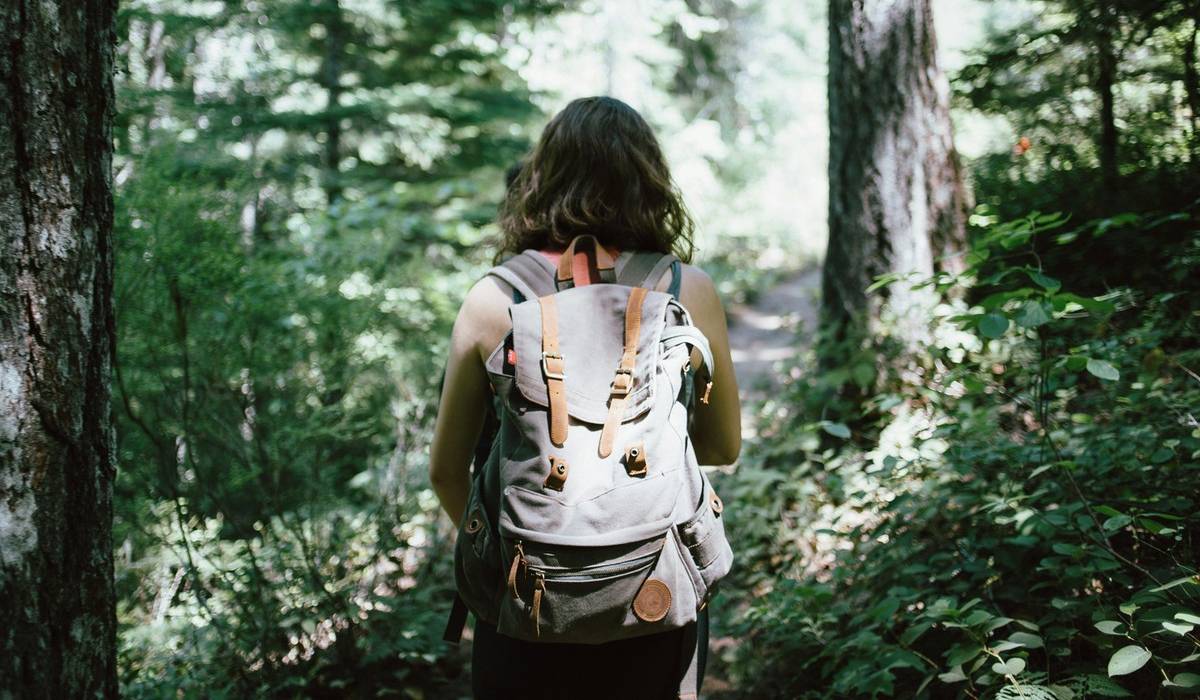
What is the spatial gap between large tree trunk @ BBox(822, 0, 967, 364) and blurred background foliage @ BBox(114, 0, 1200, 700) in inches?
11.3

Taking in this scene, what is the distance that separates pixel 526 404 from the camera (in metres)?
1.57

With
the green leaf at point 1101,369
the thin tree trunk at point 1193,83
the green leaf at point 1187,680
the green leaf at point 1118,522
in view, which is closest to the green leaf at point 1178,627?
the green leaf at point 1187,680

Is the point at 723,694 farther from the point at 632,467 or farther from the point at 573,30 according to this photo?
the point at 573,30

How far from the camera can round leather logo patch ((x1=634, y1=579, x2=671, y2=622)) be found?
1498 millimetres

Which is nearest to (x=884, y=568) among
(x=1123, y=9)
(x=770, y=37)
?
(x=1123, y=9)

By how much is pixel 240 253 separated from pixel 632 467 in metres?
3.27

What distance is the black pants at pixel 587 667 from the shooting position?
1.70 meters

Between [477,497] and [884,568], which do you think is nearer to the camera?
[477,497]

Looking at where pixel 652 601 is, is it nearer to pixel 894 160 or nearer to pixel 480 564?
pixel 480 564

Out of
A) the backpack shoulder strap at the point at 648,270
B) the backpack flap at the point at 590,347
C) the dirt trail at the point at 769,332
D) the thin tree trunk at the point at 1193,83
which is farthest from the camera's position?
the dirt trail at the point at 769,332

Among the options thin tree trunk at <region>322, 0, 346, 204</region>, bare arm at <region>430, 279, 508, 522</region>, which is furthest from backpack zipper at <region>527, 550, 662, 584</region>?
thin tree trunk at <region>322, 0, 346, 204</region>

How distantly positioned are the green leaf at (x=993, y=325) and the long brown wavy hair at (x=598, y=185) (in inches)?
44.2

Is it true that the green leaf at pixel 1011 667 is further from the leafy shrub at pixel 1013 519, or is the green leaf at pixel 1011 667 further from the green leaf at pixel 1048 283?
the green leaf at pixel 1048 283

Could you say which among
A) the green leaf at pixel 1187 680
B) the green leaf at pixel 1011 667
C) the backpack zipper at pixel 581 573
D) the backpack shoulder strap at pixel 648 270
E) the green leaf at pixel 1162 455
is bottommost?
the green leaf at pixel 1011 667
